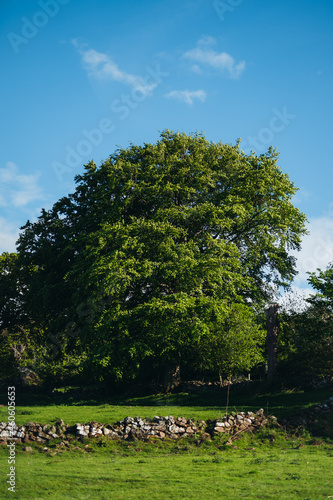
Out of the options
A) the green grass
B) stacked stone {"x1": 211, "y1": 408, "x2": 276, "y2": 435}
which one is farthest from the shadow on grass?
the green grass

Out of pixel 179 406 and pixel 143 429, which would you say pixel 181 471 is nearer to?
pixel 143 429

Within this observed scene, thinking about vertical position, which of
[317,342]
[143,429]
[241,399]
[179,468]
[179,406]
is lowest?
[179,406]

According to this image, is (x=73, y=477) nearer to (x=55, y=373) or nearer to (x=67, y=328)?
(x=67, y=328)

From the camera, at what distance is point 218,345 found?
28.1 metres

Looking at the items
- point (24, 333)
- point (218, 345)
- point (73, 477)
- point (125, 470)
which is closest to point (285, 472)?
→ point (125, 470)

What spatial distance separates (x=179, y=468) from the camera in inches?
510

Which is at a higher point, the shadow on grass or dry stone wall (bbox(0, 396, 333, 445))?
dry stone wall (bbox(0, 396, 333, 445))

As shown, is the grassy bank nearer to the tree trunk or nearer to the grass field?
the grass field

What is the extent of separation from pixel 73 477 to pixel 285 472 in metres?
6.06

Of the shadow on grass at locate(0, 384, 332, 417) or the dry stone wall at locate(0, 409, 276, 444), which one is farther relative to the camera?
the shadow on grass at locate(0, 384, 332, 417)

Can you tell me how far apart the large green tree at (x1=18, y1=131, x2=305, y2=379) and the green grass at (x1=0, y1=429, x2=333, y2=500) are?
10621 millimetres

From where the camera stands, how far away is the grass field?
1055 cm

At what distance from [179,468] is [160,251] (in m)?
17.2

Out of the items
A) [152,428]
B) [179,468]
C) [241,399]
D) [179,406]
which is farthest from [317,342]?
[179,468]
